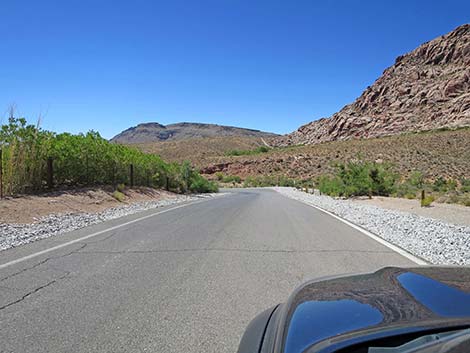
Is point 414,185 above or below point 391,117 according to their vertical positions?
below

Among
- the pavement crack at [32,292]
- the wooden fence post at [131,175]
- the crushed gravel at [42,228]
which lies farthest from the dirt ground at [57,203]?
the pavement crack at [32,292]

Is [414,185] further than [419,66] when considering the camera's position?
No

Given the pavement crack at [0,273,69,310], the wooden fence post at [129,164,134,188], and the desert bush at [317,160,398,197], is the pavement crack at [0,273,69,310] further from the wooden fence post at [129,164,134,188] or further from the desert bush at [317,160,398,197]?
the desert bush at [317,160,398,197]

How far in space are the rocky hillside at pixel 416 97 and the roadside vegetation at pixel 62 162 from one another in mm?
77039

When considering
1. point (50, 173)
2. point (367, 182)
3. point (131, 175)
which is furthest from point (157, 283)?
point (367, 182)

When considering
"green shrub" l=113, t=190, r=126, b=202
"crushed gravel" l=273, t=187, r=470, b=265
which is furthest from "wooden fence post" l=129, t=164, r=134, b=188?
"crushed gravel" l=273, t=187, r=470, b=265

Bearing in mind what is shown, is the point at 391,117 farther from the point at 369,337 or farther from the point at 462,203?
the point at 369,337

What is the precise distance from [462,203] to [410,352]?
922 inches

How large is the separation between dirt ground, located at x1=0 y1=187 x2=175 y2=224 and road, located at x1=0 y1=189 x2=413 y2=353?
11.3 feet

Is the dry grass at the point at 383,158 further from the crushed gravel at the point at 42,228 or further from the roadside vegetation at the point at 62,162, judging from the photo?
the crushed gravel at the point at 42,228

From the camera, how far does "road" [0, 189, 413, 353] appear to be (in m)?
4.04

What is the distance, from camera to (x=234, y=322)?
4.40m

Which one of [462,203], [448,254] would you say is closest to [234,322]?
[448,254]

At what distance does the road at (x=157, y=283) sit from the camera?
4.04 meters
